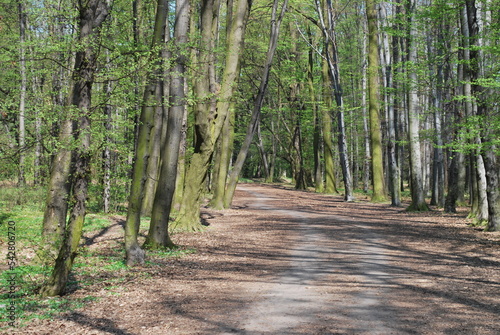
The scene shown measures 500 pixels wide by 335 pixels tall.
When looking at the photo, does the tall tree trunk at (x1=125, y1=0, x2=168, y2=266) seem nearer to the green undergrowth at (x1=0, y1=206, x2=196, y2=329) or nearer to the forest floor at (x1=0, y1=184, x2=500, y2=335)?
the green undergrowth at (x1=0, y1=206, x2=196, y2=329)

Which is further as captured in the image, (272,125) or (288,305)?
(272,125)

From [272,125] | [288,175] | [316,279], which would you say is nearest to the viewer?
[316,279]

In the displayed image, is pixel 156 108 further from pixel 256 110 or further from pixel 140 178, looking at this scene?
pixel 256 110

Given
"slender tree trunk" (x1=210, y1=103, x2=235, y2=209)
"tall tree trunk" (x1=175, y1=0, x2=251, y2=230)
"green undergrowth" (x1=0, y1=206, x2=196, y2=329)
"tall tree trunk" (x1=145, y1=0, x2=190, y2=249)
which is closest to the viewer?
"green undergrowth" (x1=0, y1=206, x2=196, y2=329)

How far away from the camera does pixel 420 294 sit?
24.0 ft

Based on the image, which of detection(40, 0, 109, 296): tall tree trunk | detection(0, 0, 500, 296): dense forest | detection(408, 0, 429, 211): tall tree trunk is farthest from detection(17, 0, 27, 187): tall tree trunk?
detection(408, 0, 429, 211): tall tree trunk

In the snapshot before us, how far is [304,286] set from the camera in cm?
792

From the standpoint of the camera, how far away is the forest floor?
19.1 feet

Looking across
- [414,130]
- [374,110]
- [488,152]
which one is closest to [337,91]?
[374,110]

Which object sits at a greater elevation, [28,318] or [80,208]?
[80,208]

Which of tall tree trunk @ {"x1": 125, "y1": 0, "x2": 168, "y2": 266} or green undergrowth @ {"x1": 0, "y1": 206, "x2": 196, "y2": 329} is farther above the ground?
tall tree trunk @ {"x1": 125, "y1": 0, "x2": 168, "y2": 266}

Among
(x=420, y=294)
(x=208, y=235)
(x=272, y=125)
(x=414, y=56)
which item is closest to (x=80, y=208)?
(x=420, y=294)

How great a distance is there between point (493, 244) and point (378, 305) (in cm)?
708

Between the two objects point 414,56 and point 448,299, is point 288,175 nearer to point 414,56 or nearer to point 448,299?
point 414,56
